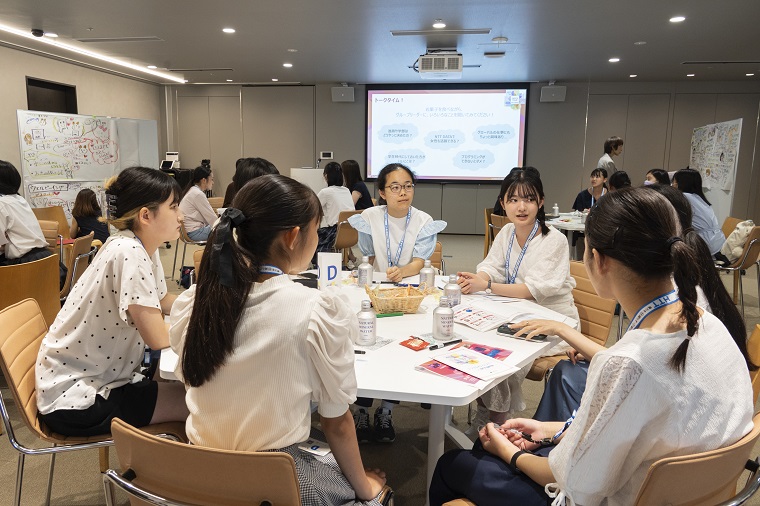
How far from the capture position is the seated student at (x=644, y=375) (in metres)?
1.07

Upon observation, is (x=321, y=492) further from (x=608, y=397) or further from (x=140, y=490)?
(x=608, y=397)

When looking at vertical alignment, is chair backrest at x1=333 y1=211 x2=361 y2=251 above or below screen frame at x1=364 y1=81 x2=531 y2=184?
below

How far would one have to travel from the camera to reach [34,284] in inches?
113

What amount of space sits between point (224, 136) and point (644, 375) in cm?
1061

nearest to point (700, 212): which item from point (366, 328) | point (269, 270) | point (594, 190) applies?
point (594, 190)

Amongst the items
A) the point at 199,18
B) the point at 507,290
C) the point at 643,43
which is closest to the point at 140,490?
the point at 507,290

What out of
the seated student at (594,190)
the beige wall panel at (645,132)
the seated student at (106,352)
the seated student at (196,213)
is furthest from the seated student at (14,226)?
the beige wall panel at (645,132)

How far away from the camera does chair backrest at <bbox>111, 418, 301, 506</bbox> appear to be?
1.04 m

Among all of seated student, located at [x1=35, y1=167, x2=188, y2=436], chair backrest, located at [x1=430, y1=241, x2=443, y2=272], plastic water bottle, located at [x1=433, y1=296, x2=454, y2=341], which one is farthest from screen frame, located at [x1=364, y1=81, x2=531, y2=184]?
seated student, located at [x1=35, y1=167, x2=188, y2=436]

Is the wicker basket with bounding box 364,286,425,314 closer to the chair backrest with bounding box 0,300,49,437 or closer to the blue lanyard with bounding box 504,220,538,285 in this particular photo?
the blue lanyard with bounding box 504,220,538,285

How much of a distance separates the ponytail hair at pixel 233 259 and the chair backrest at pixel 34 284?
6.84 ft

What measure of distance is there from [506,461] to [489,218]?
16.6ft

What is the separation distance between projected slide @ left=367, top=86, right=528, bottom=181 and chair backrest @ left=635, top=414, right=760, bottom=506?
890 centimetres

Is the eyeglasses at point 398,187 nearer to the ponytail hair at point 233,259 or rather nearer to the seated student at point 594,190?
the ponytail hair at point 233,259
